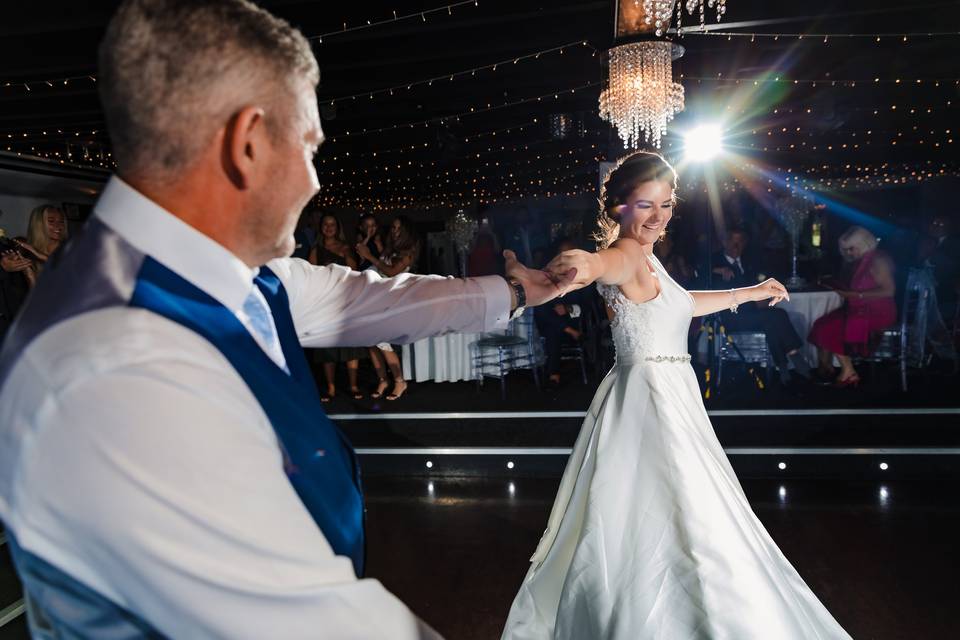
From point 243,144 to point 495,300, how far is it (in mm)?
762

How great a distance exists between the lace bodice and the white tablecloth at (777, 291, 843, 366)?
407 cm

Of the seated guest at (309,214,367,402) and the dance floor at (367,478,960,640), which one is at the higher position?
the seated guest at (309,214,367,402)

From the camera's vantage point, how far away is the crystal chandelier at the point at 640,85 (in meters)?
4.31

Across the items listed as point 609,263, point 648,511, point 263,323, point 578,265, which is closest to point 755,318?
point 609,263

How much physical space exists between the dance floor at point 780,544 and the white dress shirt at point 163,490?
2.28 m

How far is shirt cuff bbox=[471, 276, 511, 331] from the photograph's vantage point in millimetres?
1363

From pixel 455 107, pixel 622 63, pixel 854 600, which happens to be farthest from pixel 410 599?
pixel 455 107

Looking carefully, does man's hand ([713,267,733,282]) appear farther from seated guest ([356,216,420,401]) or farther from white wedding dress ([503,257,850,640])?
white wedding dress ([503,257,850,640])

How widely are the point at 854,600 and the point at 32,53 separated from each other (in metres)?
6.88

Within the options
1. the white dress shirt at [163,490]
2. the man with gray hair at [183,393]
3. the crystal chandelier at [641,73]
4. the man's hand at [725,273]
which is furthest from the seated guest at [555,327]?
the white dress shirt at [163,490]

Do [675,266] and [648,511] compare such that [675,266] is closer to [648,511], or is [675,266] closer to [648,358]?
[648,358]

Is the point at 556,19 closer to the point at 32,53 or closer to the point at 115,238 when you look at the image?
the point at 32,53

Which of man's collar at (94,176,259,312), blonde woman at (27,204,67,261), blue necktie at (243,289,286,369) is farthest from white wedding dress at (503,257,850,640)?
blonde woman at (27,204,67,261)

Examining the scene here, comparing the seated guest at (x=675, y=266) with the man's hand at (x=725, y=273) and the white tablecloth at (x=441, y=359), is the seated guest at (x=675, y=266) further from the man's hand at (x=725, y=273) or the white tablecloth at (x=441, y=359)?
the white tablecloth at (x=441, y=359)
